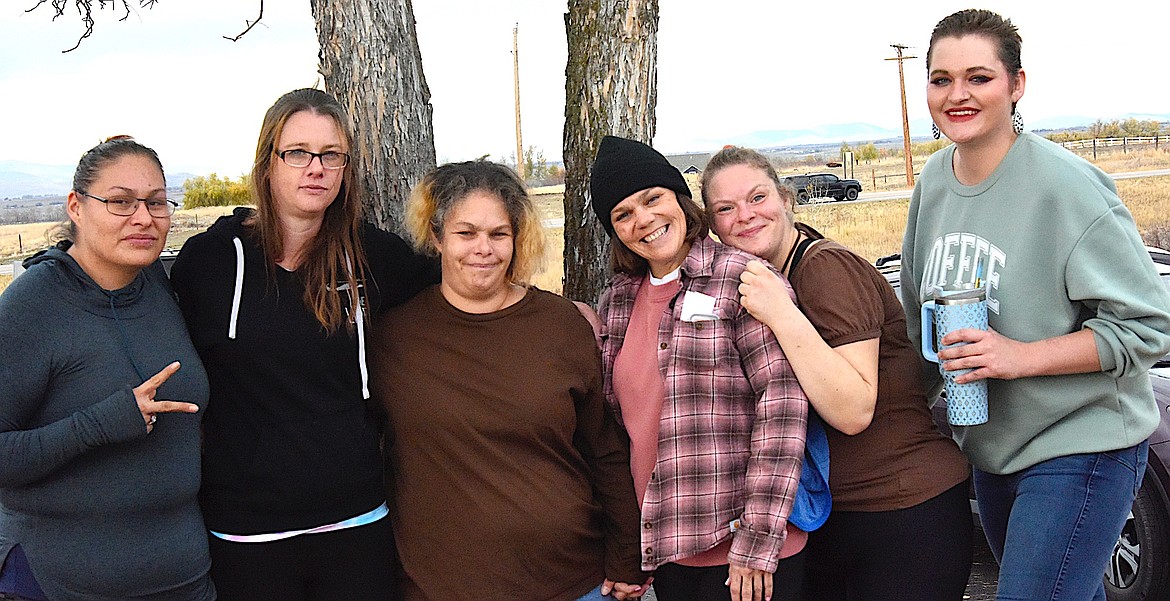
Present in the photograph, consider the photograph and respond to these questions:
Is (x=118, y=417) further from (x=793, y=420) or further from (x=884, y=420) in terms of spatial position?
(x=884, y=420)

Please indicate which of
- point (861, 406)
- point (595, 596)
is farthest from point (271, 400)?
point (861, 406)

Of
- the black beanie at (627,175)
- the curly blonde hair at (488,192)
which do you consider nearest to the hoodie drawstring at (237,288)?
the curly blonde hair at (488,192)

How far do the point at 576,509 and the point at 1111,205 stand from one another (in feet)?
5.75

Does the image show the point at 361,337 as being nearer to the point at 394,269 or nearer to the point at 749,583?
the point at 394,269

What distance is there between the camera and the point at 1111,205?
8.95 feet

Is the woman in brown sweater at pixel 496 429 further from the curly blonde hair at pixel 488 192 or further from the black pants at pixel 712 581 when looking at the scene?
the black pants at pixel 712 581

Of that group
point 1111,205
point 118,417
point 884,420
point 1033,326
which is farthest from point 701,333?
point 118,417

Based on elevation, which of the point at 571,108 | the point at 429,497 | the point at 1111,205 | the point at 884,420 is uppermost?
the point at 571,108

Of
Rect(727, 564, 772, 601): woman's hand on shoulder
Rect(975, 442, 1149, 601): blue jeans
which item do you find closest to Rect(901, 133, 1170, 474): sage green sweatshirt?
Rect(975, 442, 1149, 601): blue jeans

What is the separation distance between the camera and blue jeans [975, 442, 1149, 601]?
8.87ft

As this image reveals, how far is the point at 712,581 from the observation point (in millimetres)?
2830

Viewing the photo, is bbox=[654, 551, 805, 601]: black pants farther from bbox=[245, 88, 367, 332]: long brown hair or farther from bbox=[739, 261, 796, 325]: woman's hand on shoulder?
bbox=[245, 88, 367, 332]: long brown hair

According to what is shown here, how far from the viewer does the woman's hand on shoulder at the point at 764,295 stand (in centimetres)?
272

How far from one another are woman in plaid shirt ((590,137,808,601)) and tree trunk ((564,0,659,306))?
1.24 m
